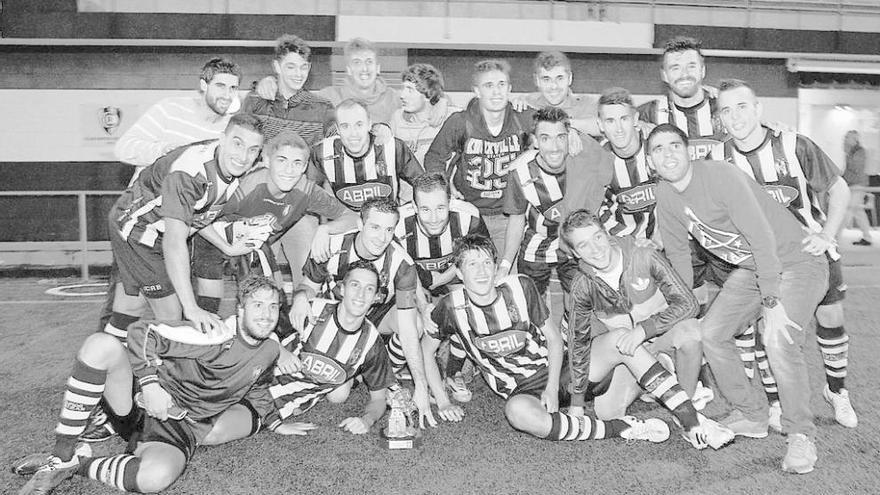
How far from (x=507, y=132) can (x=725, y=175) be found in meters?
1.50

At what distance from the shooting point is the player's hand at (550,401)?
10.1 feet

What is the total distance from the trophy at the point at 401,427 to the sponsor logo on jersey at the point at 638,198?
1.64 metres

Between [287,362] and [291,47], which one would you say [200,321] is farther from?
[291,47]

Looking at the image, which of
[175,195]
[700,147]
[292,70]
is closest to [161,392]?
[175,195]

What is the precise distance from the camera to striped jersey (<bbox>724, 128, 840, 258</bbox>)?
3062mm

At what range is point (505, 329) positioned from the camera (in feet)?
10.4

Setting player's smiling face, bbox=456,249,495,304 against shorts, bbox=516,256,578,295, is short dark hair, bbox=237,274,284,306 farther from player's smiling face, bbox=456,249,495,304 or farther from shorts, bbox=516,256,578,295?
shorts, bbox=516,256,578,295

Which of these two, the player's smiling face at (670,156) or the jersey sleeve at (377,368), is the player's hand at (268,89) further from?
the player's smiling face at (670,156)

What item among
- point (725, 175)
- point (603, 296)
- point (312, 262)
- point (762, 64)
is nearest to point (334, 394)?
point (312, 262)

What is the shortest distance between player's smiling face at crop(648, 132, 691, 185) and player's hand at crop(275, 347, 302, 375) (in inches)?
75.0

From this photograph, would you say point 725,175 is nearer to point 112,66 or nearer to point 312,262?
point 312,262

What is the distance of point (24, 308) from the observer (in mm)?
6051

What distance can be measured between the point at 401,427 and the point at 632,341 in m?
1.15

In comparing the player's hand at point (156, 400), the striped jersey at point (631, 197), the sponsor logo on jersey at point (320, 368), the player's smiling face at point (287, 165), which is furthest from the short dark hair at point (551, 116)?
the player's hand at point (156, 400)
